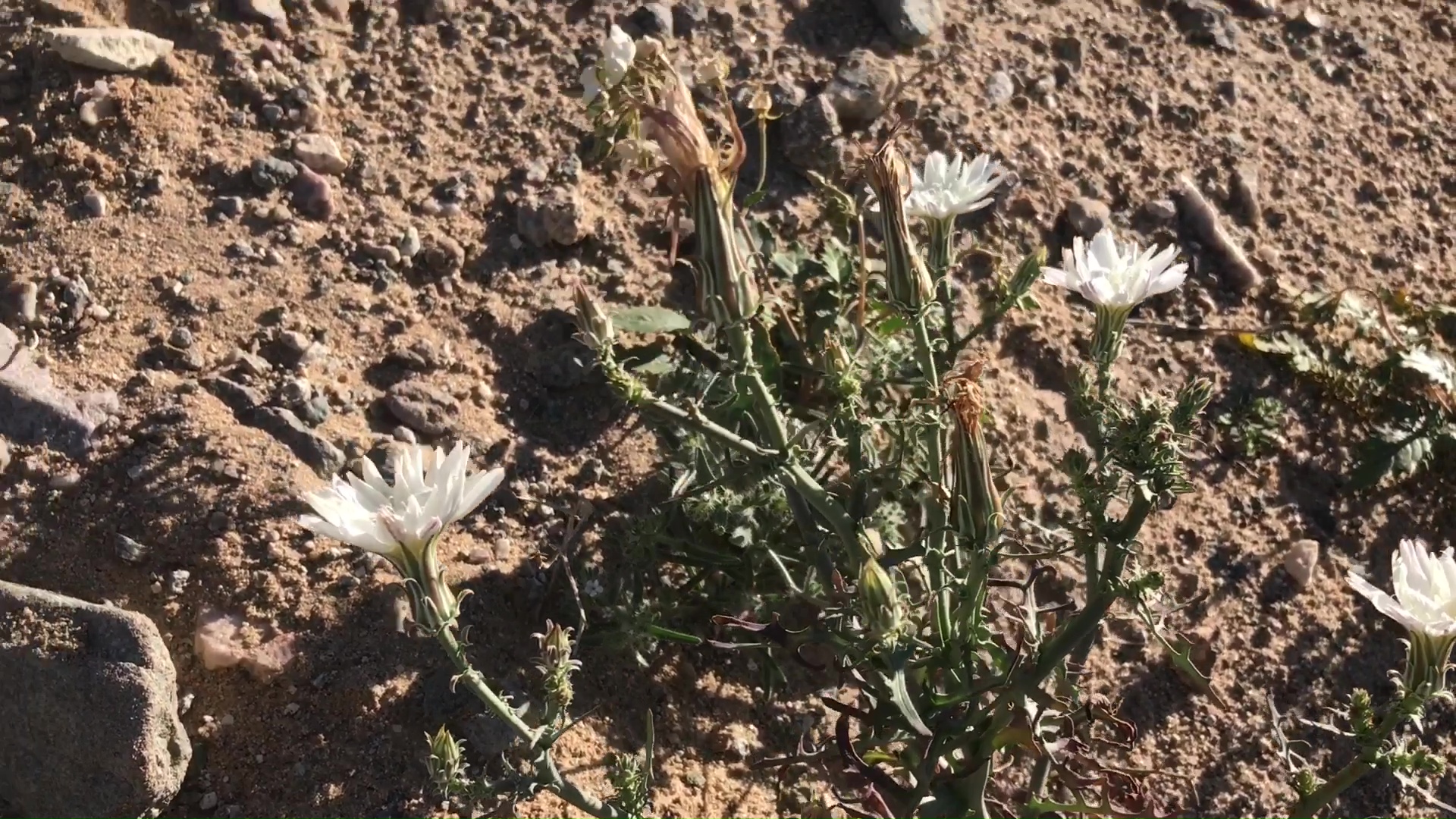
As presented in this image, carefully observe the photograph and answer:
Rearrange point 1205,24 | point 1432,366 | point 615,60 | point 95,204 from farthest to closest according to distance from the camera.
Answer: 1. point 1205,24
2. point 1432,366
3. point 95,204
4. point 615,60

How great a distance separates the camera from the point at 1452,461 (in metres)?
4.10

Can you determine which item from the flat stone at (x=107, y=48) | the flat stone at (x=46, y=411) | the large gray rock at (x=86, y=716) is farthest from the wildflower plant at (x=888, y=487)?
the flat stone at (x=107, y=48)

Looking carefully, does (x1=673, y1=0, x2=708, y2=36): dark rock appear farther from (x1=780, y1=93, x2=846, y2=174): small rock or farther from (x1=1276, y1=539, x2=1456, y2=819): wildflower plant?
(x1=1276, y1=539, x2=1456, y2=819): wildflower plant

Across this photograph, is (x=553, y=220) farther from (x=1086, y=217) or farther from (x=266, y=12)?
(x=1086, y=217)

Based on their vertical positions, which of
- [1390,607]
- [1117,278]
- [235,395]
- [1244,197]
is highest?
[1117,278]

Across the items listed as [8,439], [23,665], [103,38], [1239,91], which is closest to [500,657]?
[23,665]

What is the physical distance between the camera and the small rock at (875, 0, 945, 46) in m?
4.51

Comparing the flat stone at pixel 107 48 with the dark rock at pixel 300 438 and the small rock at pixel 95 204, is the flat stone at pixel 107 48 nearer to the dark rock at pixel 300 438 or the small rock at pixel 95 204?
the small rock at pixel 95 204

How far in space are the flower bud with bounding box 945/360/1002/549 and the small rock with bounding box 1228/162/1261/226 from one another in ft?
8.03

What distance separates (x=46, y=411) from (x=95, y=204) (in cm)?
71

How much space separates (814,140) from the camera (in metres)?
4.12

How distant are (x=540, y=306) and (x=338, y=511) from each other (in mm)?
1418

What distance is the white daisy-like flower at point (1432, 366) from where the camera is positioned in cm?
411

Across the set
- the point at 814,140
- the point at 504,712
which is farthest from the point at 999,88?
the point at 504,712
